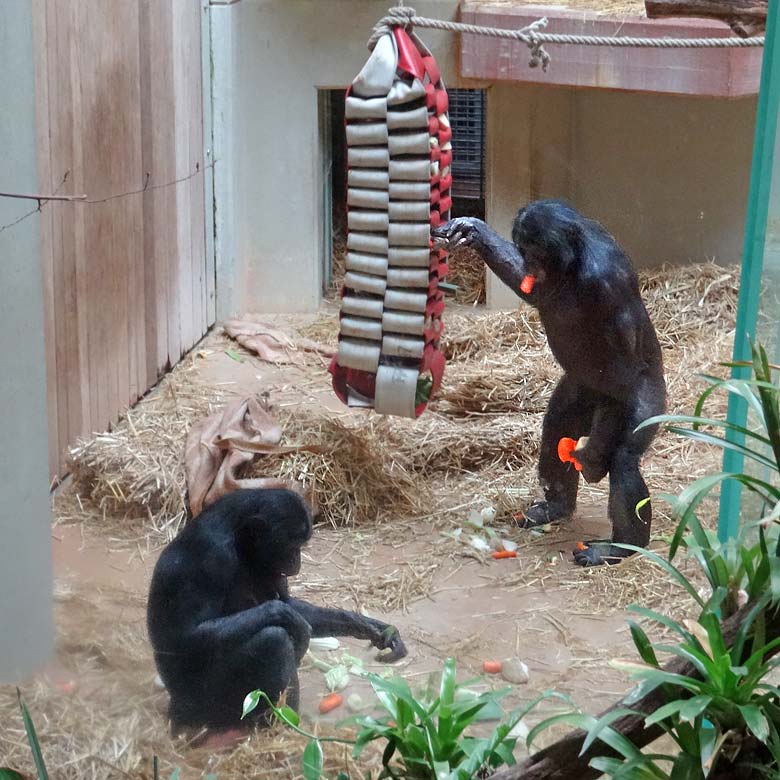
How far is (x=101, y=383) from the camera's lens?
3.51 m

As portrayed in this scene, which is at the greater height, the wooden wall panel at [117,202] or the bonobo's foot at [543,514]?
the wooden wall panel at [117,202]

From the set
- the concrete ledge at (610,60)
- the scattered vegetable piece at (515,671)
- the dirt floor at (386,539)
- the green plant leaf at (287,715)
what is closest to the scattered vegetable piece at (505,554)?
the dirt floor at (386,539)

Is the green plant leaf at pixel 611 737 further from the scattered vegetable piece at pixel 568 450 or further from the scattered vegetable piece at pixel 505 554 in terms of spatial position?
the scattered vegetable piece at pixel 568 450

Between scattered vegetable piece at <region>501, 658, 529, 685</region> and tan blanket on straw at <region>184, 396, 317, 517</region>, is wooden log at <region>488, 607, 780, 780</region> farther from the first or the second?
tan blanket on straw at <region>184, 396, 317, 517</region>

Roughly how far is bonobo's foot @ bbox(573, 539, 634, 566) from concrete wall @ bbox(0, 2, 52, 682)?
1.28m

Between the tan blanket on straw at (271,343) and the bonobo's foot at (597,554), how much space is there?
2.75 ft

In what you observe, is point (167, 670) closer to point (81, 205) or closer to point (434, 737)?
point (434, 737)

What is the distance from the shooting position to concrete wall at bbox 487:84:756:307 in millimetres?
2398

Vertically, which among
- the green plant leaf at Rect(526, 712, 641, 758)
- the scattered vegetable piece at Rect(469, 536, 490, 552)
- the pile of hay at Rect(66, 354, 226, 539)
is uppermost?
the green plant leaf at Rect(526, 712, 641, 758)

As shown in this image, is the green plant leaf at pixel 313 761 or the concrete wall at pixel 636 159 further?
the concrete wall at pixel 636 159

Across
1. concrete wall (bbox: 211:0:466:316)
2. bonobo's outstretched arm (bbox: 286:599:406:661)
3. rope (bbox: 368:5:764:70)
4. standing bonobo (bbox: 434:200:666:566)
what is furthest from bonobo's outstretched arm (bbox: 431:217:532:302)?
bonobo's outstretched arm (bbox: 286:599:406:661)

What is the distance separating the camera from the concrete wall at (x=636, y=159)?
7.87 feet

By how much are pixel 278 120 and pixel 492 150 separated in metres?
0.50

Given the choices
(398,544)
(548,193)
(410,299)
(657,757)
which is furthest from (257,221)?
(657,757)
